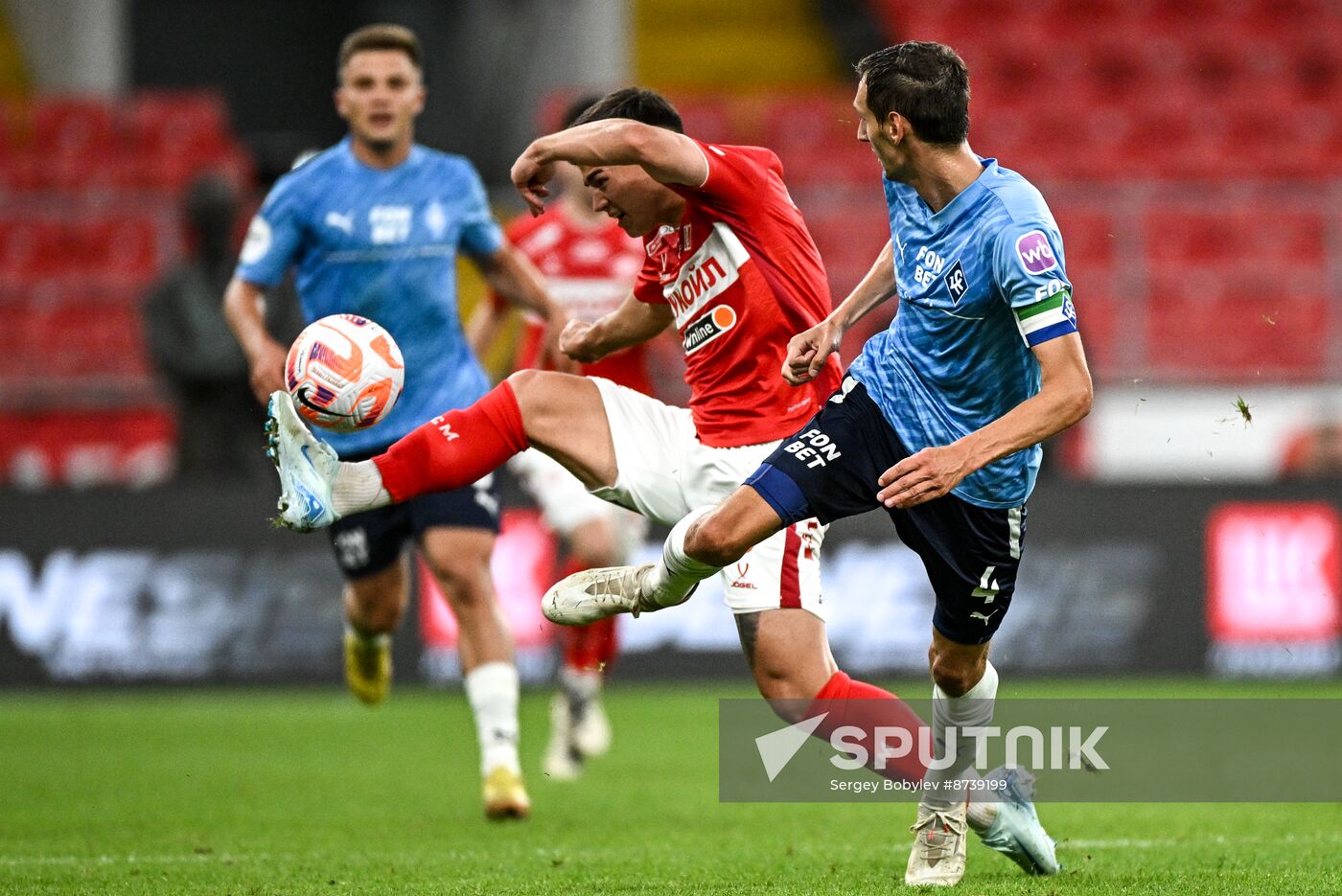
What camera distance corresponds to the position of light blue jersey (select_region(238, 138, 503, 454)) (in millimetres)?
7055

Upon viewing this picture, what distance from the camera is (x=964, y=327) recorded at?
193 inches

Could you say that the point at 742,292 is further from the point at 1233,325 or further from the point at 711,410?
the point at 1233,325

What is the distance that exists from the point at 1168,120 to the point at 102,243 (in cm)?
982

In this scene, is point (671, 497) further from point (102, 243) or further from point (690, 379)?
point (102, 243)

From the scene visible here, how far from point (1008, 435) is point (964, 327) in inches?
19.8

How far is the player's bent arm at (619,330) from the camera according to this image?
19.0ft

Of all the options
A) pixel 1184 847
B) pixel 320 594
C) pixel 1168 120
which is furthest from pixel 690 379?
pixel 1168 120

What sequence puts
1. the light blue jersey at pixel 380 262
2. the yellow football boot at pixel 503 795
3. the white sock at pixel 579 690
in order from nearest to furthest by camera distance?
the yellow football boot at pixel 503 795
the light blue jersey at pixel 380 262
the white sock at pixel 579 690

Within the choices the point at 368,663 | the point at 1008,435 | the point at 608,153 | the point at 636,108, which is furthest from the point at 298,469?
the point at 368,663

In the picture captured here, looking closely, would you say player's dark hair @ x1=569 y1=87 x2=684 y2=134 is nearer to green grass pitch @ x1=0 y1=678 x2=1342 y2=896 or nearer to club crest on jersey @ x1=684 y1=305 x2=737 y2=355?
club crest on jersey @ x1=684 y1=305 x2=737 y2=355

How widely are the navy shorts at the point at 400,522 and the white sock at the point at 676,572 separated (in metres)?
1.90

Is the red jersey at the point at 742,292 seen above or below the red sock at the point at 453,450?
above

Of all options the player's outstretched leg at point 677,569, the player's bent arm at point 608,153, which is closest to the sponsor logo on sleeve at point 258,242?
the player's bent arm at point 608,153

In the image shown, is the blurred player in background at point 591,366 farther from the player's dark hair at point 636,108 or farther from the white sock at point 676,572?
the white sock at point 676,572
